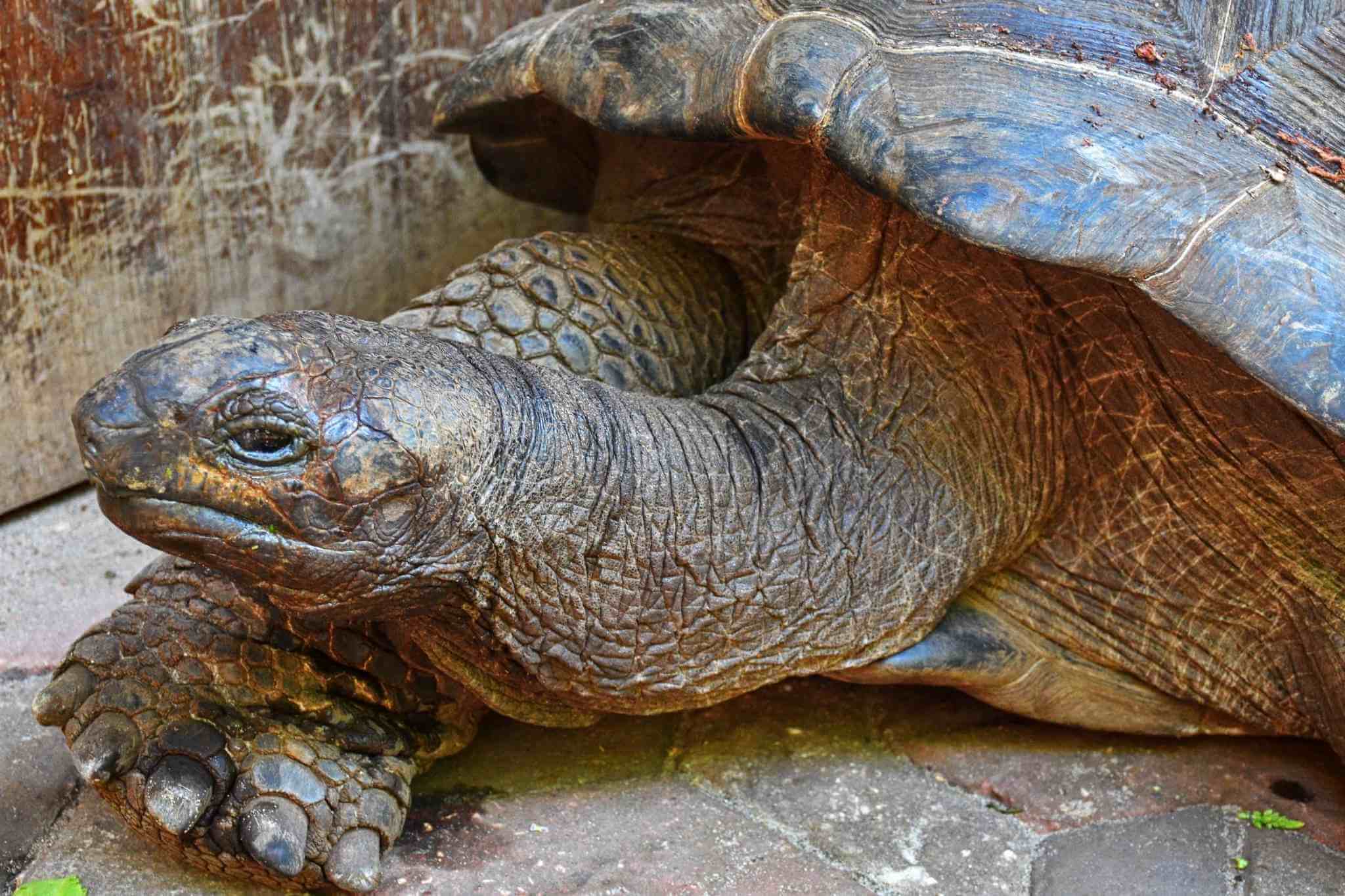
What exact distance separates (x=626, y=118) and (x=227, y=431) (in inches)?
38.8

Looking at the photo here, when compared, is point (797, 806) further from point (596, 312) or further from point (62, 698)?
point (62, 698)

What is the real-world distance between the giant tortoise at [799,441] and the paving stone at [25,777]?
16cm

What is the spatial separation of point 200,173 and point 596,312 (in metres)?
1.19

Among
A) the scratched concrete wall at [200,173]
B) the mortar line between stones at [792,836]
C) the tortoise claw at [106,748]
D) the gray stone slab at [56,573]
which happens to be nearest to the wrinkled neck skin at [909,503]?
the mortar line between stones at [792,836]

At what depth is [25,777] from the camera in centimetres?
246

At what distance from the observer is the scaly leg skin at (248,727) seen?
7.33ft

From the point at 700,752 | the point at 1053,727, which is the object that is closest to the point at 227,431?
the point at 700,752

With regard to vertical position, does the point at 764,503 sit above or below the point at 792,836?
above

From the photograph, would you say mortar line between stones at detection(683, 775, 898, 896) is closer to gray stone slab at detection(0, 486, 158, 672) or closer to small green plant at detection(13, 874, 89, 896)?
small green plant at detection(13, 874, 89, 896)

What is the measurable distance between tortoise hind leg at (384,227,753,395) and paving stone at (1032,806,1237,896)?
3.53ft

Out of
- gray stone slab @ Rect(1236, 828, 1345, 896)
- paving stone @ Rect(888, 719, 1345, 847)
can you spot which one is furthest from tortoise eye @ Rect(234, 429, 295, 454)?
gray stone slab @ Rect(1236, 828, 1345, 896)

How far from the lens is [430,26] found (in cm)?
376

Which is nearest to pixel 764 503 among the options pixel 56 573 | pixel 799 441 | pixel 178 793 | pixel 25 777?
pixel 799 441

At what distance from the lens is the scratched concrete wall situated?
3059mm
